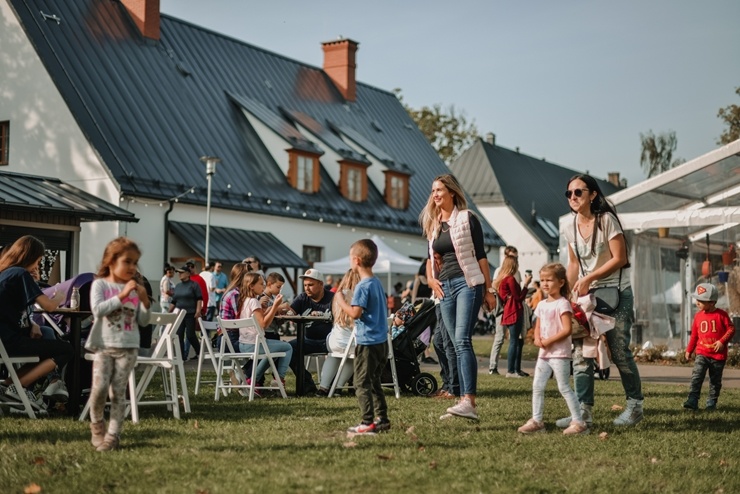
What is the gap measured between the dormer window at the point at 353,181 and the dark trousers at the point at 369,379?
2739cm

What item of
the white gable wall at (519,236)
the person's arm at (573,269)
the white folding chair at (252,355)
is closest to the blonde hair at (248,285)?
the white folding chair at (252,355)

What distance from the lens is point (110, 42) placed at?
29672 millimetres

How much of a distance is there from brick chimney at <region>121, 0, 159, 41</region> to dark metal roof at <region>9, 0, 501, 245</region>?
0.28 meters

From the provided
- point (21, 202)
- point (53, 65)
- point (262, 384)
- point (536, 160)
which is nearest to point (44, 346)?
point (262, 384)

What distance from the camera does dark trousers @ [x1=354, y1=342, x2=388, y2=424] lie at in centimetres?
791

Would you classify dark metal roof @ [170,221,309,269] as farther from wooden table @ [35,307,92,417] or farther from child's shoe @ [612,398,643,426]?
child's shoe @ [612,398,643,426]

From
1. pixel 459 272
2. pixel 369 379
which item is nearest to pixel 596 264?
pixel 459 272

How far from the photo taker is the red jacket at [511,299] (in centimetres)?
1559

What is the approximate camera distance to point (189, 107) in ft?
102

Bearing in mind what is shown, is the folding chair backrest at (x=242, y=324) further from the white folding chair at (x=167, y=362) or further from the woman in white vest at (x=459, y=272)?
the woman in white vest at (x=459, y=272)

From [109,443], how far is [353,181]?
29.1 metres

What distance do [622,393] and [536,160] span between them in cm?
5174

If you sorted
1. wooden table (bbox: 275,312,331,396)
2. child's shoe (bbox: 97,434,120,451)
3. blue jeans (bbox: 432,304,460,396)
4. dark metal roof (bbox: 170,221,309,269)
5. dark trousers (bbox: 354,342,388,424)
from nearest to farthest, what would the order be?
child's shoe (bbox: 97,434,120,451)
dark trousers (bbox: 354,342,388,424)
blue jeans (bbox: 432,304,460,396)
wooden table (bbox: 275,312,331,396)
dark metal roof (bbox: 170,221,309,269)

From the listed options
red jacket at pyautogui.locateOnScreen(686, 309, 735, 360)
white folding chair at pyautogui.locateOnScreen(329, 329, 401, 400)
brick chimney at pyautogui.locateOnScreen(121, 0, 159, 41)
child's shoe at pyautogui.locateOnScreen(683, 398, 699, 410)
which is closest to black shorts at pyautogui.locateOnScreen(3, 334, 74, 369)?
white folding chair at pyautogui.locateOnScreen(329, 329, 401, 400)
